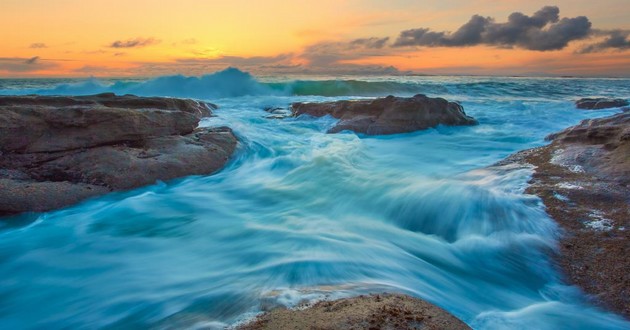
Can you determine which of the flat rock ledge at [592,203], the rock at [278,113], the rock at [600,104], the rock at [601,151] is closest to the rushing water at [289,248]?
the flat rock ledge at [592,203]

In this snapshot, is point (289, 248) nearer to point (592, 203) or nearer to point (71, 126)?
point (592, 203)

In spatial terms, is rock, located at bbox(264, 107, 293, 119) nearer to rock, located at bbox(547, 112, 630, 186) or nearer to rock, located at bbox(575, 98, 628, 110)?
rock, located at bbox(547, 112, 630, 186)

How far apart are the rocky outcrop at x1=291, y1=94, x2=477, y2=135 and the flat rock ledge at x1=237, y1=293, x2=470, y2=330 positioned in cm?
894

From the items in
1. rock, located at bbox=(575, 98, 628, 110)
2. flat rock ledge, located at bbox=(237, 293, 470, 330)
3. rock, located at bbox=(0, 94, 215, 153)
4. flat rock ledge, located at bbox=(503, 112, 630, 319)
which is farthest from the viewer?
rock, located at bbox=(575, 98, 628, 110)

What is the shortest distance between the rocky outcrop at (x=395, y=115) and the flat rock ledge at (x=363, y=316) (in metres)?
8.94

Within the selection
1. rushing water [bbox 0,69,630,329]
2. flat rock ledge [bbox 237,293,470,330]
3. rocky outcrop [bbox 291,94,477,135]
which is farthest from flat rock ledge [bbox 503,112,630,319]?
rocky outcrop [bbox 291,94,477,135]

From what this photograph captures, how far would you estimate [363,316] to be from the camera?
7.26 ft

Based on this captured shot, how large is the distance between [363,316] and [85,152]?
17.4 ft

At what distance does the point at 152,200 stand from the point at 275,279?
2.85 meters

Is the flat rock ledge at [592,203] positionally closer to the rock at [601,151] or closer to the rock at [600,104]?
the rock at [601,151]

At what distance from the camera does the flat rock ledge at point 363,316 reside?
216 cm

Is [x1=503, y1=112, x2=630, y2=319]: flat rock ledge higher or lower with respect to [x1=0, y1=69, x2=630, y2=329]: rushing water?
higher

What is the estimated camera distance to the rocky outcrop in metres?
11.3

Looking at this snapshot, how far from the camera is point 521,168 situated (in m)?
6.39
